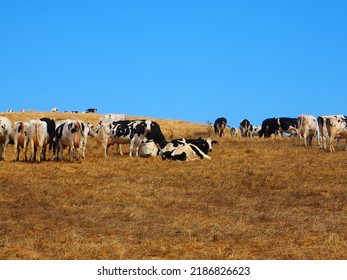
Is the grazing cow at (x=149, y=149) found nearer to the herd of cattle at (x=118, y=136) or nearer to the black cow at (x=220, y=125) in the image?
the herd of cattle at (x=118, y=136)

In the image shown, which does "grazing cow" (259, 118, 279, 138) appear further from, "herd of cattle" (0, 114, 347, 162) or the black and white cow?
the black and white cow

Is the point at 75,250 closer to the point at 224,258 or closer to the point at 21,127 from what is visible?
the point at 224,258

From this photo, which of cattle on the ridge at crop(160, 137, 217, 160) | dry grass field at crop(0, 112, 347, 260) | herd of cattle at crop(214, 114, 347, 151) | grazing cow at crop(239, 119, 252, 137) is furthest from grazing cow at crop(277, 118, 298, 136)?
dry grass field at crop(0, 112, 347, 260)

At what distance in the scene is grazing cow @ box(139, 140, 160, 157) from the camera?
29.7m

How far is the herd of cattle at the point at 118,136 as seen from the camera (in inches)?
1058

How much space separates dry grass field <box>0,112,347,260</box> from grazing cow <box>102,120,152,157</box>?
418 cm

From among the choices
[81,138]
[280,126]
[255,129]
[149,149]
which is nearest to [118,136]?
[149,149]

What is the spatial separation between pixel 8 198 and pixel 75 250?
709cm

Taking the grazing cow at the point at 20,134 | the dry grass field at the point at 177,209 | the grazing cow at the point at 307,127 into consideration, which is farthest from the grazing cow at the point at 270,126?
the grazing cow at the point at 20,134

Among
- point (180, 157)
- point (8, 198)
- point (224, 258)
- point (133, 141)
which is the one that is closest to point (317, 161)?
point (180, 157)

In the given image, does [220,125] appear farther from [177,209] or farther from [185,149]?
[177,209]

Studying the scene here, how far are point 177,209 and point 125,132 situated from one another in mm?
15433

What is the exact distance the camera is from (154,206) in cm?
1556

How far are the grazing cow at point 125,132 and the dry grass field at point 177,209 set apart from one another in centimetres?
418
